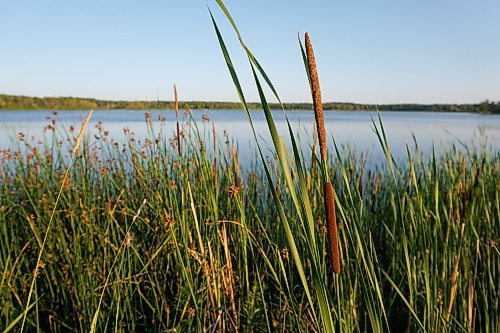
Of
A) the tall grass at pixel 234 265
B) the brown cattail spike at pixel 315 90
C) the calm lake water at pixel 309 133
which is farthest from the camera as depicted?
the calm lake water at pixel 309 133

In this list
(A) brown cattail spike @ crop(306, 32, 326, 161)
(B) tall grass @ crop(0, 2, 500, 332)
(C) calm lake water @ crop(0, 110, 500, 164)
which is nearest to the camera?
(A) brown cattail spike @ crop(306, 32, 326, 161)

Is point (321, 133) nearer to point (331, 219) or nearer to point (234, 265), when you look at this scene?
point (331, 219)

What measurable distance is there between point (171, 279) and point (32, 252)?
1077mm

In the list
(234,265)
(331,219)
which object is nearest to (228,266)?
(234,265)

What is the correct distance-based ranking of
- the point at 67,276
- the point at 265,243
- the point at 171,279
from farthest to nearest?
1. the point at 265,243
2. the point at 171,279
3. the point at 67,276

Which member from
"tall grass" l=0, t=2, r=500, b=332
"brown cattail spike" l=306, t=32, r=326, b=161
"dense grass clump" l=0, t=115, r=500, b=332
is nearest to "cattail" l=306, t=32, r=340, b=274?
"brown cattail spike" l=306, t=32, r=326, b=161

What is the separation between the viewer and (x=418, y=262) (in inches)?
64.6

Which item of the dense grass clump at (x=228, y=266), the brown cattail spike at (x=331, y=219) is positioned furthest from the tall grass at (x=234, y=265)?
the brown cattail spike at (x=331, y=219)

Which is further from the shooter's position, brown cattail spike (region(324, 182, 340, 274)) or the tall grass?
the tall grass

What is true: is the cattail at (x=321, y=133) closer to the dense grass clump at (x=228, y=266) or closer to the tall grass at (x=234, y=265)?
the tall grass at (x=234, y=265)

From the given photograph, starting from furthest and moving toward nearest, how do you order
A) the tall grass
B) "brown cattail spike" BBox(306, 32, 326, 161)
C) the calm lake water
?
1. the calm lake water
2. the tall grass
3. "brown cattail spike" BBox(306, 32, 326, 161)

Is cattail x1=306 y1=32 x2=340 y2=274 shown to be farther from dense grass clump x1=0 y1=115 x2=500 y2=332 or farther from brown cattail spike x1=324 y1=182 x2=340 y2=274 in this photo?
dense grass clump x1=0 y1=115 x2=500 y2=332

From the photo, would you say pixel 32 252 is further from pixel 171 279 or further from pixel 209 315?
pixel 209 315

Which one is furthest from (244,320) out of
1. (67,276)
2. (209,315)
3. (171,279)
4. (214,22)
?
(214,22)
